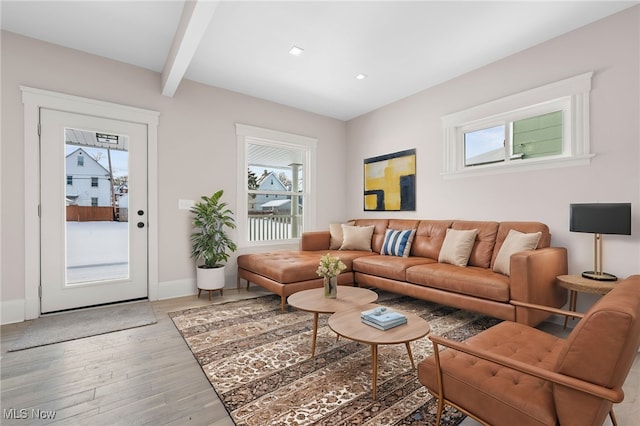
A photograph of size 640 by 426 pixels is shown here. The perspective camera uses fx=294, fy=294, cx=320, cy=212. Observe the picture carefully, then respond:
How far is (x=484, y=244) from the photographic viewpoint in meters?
3.29

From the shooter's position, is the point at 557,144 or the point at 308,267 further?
the point at 308,267

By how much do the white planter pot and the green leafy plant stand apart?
0.44ft

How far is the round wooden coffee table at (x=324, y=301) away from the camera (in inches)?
87.0

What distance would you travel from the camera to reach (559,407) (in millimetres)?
1055

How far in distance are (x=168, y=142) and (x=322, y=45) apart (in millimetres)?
2241

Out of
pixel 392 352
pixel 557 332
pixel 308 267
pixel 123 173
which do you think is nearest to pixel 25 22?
pixel 123 173

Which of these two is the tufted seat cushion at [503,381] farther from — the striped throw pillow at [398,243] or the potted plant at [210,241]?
the potted plant at [210,241]

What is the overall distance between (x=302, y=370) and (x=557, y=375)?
1.46 metres

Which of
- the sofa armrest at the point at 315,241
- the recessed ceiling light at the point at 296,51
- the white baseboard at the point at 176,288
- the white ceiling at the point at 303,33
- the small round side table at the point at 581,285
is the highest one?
the white ceiling at the point at 303,33

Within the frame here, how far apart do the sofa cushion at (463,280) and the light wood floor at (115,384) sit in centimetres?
91

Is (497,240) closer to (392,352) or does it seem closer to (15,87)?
(392,352)

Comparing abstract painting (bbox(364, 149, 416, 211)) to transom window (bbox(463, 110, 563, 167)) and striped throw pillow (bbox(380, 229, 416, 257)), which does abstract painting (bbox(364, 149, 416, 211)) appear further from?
transom window (bbox(463, 110, 563, 167))

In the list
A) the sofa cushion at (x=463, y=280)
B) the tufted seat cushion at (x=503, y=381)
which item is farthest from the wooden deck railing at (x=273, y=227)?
the tufted seat cushion at (x=503, y=381)

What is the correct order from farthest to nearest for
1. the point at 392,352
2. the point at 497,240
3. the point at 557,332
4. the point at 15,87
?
the point at 497,240
the point at 15,87
the point at 557,332
the point at 392,352
